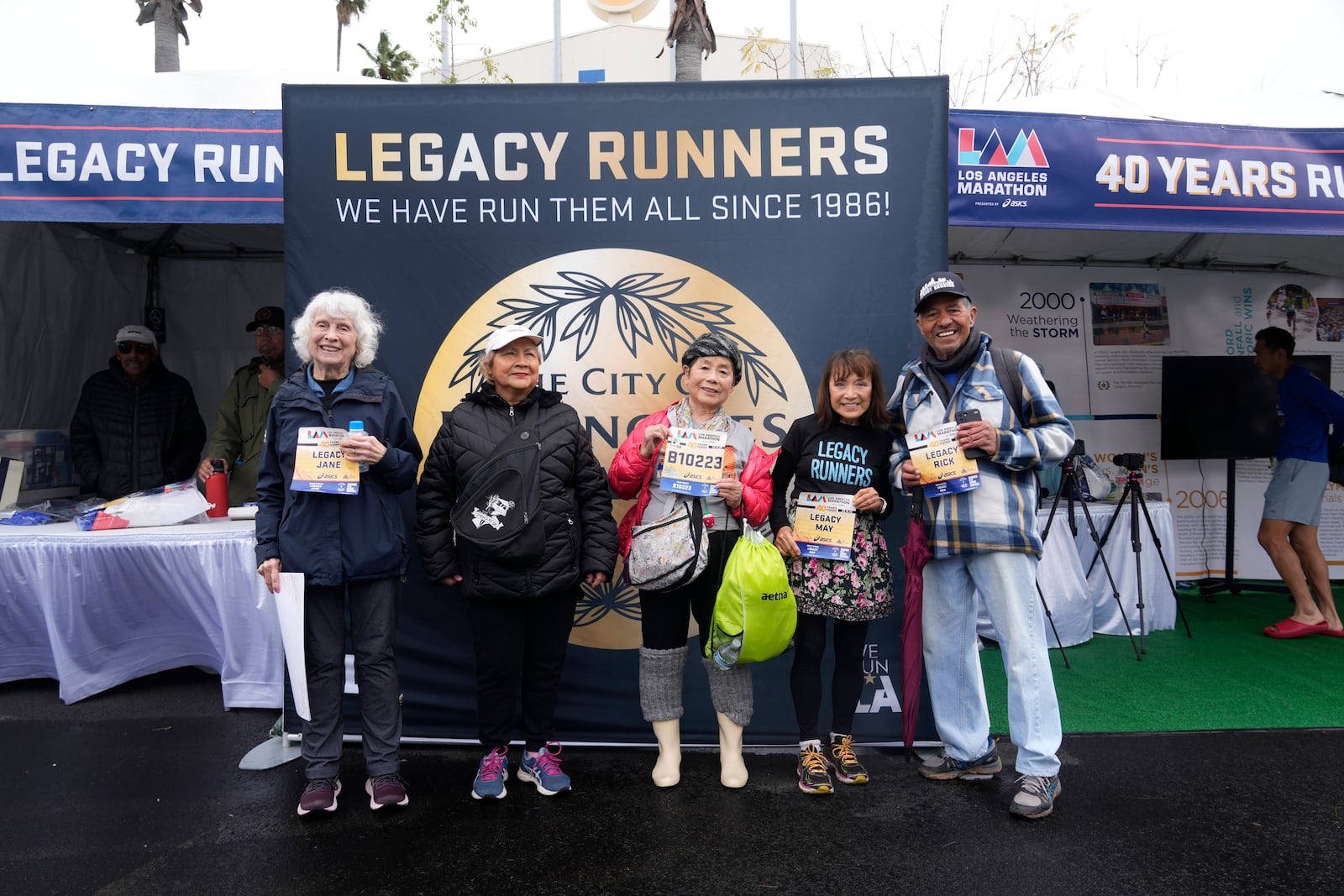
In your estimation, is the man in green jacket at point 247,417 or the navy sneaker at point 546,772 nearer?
the navy sneaker at point 546,772

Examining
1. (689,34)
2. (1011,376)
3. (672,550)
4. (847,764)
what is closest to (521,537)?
(672,550)

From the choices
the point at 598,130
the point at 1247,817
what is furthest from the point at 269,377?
the point at 1247,817

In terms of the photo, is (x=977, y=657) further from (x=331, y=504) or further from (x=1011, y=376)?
(x=331, y=504)

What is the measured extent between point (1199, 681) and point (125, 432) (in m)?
6.29

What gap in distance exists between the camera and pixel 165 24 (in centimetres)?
1093

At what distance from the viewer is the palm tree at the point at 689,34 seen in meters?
10.1

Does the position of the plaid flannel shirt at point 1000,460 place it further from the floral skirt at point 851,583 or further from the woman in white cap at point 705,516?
the woman in white cap at point 705,516

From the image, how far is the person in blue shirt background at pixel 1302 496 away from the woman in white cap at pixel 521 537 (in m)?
4.73

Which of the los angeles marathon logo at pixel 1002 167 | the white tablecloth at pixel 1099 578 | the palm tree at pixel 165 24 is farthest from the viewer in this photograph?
the palm tree at pixel 165 24

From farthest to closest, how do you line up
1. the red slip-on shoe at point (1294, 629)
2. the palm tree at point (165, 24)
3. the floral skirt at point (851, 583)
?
the palm tree at point (165, 24)
the red slip-on shoe at point (1294, 629)
the floral skirt at point (851, 583)

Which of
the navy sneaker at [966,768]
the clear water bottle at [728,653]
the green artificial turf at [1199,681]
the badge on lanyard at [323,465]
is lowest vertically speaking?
the green artificial turf at [1199,681]

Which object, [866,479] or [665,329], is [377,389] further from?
[866,479]

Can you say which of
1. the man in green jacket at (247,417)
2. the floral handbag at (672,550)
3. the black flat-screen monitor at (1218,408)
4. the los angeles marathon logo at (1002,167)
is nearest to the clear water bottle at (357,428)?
the floral handbag at (672,550)

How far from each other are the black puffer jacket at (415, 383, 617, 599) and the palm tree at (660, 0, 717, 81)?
336 inches
